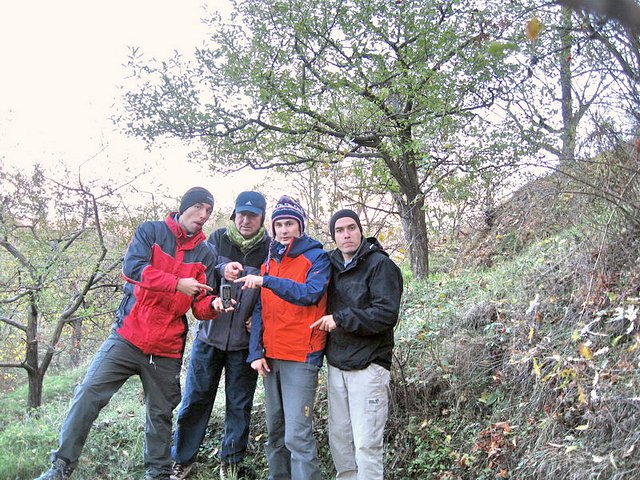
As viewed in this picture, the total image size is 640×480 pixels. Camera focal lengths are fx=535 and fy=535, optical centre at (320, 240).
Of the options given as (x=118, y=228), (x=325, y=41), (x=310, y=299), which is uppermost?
(x=325, y=41)

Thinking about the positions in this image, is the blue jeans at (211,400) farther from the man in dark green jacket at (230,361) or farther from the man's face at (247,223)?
the man's face at (247,223)

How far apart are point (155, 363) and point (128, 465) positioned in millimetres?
1123

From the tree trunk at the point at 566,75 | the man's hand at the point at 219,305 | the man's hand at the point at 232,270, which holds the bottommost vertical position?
the man's hand at the point at 219,305

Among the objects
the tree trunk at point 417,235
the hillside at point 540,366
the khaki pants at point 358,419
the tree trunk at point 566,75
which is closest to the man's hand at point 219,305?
the khaki pants at point 358,419

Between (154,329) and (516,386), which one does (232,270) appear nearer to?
(154,329)

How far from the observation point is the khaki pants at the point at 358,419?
342 cm

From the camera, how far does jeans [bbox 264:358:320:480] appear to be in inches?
140

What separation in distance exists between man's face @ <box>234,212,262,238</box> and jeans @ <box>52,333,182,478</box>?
1.07m

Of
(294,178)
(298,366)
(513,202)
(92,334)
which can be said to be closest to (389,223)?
(513,202)

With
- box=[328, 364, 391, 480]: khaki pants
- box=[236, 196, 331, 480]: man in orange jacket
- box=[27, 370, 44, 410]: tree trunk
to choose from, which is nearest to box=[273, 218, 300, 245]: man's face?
box=[236, 196, 331, 480]: man in orange jacket

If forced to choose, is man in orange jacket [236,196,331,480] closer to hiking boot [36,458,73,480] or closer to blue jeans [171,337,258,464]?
blue jeans [171,337,258,464]

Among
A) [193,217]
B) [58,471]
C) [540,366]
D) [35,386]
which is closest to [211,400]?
[58,471]

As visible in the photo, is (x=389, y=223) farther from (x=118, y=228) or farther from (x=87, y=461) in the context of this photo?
(x=87, y=461)

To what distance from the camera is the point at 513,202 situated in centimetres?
725
